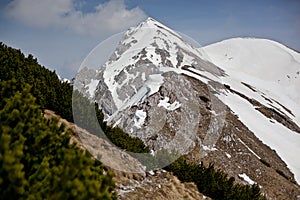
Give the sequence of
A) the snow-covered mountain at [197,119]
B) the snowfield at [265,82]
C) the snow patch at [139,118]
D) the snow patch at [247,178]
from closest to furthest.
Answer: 1. the snow patch at [247,178]
2. the snow-covered mountain at [197,119]
3. the snow patch at [139,118]
4. the snowfield at [265,82]

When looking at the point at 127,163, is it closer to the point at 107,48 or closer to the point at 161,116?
the point at 107,48

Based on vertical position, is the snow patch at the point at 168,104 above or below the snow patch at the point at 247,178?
above

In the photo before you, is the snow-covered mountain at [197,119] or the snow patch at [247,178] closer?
the snow patch at [247,178]

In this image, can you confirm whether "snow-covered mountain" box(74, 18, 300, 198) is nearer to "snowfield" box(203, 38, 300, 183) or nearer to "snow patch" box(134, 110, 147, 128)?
"snow patch" box(134, 110, 147, 128)

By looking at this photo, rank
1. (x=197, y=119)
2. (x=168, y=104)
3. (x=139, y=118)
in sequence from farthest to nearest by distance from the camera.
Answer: (x=168, y=104)
(x=197, y=119)
(x=139, y=118)

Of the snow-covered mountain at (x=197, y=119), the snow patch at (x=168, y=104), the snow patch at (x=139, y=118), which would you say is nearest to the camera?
the snow-covered mountain at (x=197, y=119)

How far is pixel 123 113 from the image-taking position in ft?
115

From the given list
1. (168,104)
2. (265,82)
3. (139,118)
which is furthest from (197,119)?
(265,82)

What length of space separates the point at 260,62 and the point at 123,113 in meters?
102

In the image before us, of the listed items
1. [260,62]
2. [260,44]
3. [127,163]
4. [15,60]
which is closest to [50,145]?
[127,163]

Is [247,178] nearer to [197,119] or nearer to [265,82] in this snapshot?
[197,119]

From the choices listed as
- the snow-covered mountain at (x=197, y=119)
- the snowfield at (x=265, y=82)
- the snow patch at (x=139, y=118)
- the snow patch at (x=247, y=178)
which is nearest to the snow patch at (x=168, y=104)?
the snow-covered mountain at (x=197, y=119)

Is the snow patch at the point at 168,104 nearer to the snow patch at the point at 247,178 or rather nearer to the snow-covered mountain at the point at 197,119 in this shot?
the snow-covered mountain at the point at 197,119

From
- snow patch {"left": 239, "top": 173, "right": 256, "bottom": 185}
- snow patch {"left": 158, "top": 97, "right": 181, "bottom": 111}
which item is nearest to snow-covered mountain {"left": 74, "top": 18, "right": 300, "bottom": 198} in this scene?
snow patch {"left": 158, "top": 97, "right": 181, "bottom": 111}
